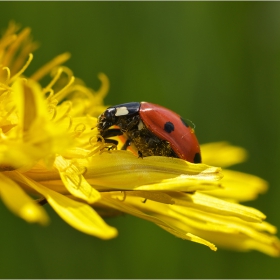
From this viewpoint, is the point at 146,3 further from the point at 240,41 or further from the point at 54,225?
the point at 54,225

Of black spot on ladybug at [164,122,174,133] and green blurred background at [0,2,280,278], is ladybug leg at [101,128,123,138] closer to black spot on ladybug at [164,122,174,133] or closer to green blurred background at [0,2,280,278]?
black spot on ladybug at [164,122,174,133]

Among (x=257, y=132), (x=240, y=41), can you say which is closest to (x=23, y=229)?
(x=257, y=132)

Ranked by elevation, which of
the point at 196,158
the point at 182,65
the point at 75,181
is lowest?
the point at 75,181

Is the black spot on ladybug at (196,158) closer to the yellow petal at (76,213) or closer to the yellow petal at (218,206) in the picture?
the yellow petal at (218,206)

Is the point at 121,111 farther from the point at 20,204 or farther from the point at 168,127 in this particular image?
the point at 20,204

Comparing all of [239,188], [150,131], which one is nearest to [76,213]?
[150,131]

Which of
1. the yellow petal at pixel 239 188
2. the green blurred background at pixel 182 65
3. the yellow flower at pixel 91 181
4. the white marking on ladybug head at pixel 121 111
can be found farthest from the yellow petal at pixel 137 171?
the green blurred background at pixel 182 65
